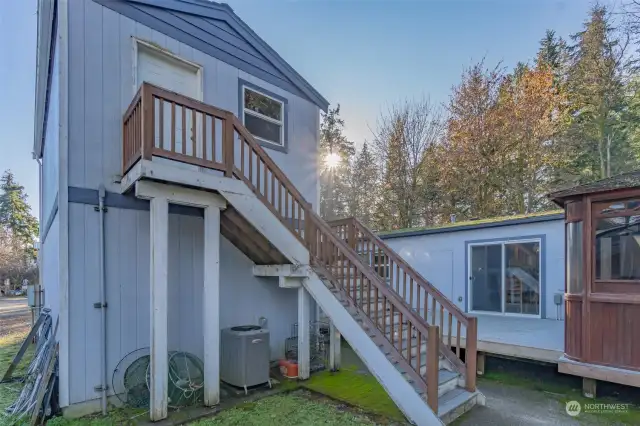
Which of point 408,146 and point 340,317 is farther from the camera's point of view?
point 408,146

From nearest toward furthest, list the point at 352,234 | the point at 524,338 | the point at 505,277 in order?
1. the point at 524,338
2. the point at 352,234
3. the point at 505,277

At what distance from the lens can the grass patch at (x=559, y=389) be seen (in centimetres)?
419

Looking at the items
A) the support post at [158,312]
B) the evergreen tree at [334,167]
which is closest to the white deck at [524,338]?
the support post at [158,312]

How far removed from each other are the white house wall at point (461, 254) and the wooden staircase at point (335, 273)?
157 inches

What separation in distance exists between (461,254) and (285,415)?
6199 mm

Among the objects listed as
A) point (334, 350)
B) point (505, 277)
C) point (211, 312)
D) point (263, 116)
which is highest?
point (263, 116)

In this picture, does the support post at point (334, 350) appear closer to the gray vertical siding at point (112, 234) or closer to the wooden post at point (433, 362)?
the gray vertical siding at point (112, 234)

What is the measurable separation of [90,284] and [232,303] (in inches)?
84.2

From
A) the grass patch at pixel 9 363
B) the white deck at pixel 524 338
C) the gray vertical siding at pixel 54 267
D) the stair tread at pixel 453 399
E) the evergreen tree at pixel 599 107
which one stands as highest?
the evergreen tree at pixel 599 107

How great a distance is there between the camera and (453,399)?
13.8ft

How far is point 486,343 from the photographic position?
582 centimetres

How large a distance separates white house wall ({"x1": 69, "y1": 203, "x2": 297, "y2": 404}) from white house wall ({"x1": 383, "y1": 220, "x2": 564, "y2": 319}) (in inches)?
207

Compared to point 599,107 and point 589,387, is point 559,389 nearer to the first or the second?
point 589,387

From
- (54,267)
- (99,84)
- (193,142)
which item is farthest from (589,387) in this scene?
(54,267)
